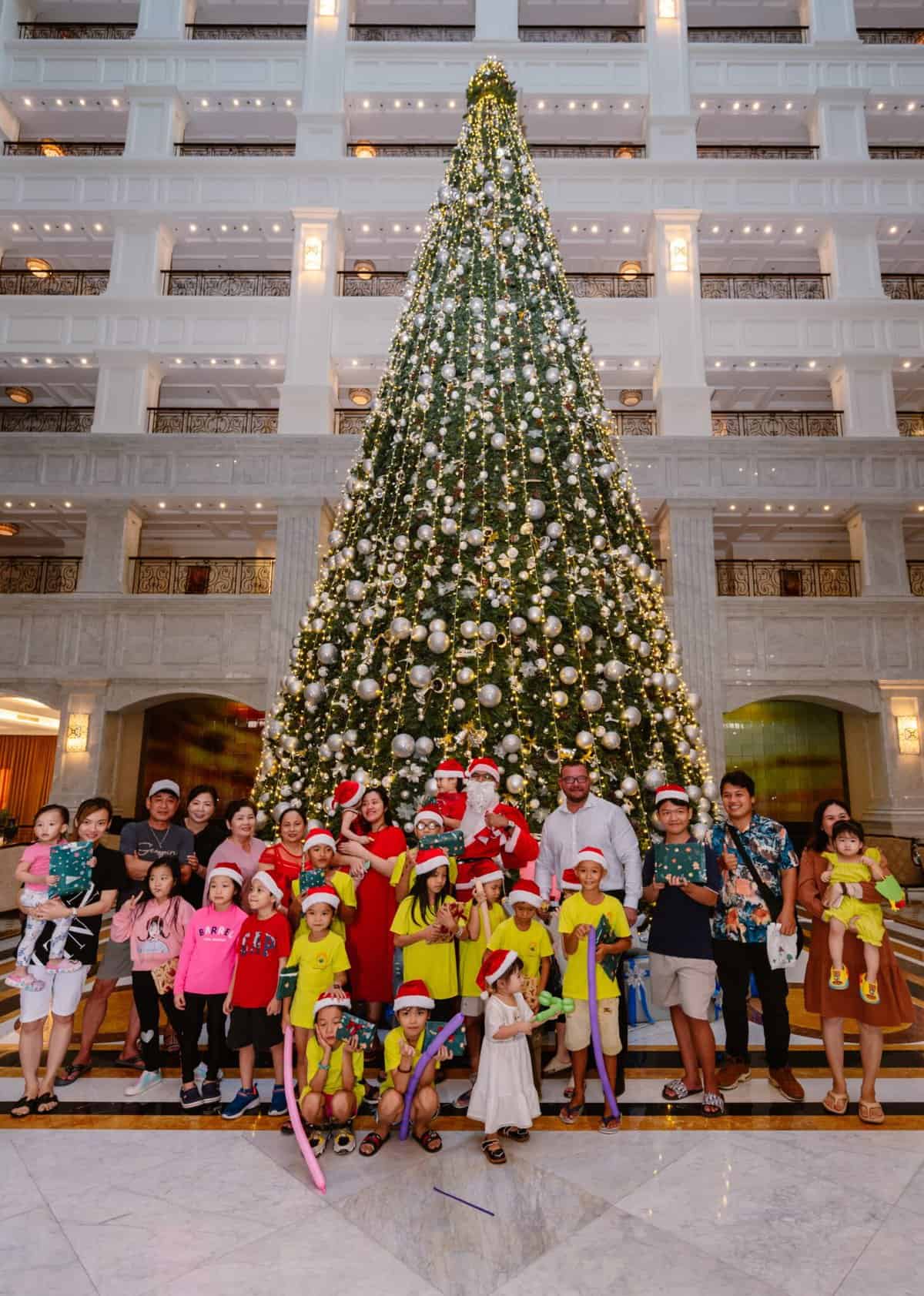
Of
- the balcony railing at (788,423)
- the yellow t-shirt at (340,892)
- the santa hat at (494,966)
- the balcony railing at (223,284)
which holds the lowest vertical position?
the santa hat at (494,966)

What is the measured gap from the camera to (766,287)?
13.7 m

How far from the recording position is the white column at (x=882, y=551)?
11984 mm

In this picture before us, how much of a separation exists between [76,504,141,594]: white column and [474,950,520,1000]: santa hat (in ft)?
35.8

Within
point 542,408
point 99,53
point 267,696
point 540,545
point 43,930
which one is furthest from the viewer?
point 99,53

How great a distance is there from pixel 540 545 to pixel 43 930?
317 cm

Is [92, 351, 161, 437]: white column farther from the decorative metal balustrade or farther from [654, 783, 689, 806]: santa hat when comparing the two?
[654, 783, 689, 806]: santa hat

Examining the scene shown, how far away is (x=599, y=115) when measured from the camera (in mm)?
13891

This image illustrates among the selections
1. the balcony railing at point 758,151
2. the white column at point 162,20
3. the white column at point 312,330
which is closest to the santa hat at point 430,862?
the white column at point 312,330

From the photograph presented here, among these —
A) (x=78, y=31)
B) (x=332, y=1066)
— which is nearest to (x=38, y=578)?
(x=78, y=31)

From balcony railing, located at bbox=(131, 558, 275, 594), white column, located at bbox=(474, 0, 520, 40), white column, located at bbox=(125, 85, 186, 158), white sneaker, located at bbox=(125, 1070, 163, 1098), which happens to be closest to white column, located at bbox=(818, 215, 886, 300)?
white column, located at bbox=(474, 0, 520, 40)

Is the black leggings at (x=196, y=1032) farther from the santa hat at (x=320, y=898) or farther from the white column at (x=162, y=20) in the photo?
the white column at (x=162, y=20)

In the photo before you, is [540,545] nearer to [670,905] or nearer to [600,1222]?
[670,905]

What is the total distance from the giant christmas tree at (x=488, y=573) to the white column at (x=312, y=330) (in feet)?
23.6

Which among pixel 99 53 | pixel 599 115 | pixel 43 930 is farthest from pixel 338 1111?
pixel 99 53
